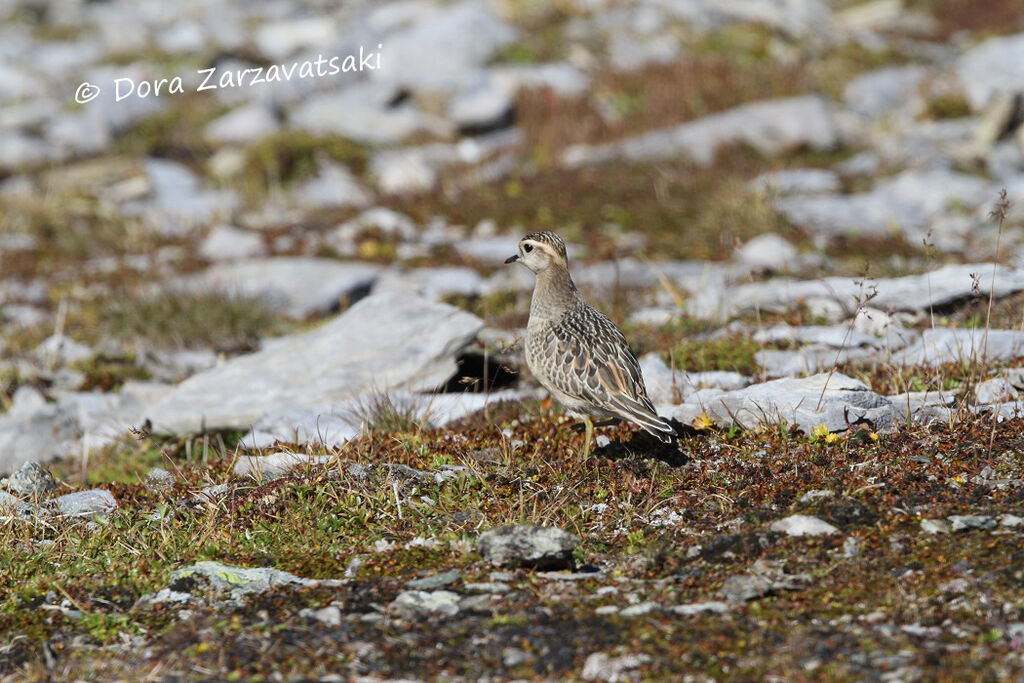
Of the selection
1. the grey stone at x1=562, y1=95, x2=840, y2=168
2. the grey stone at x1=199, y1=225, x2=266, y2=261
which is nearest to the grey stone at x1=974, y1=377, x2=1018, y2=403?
the grey stone at x1=199, y1=225, x2=266, y2=261

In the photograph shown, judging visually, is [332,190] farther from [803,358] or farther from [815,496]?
[815,496]

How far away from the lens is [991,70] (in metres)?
21.1

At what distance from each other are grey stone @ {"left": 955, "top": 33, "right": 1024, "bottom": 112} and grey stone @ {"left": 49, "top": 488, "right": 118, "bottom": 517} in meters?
16.2

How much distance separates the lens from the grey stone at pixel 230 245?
53.7ft

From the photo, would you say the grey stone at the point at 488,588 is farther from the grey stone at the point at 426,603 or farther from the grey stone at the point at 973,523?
the grey stone at the point at 973,523

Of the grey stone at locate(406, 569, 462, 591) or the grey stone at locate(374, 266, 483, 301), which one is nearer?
the grey stone at locate(406, 569, 462, 591)

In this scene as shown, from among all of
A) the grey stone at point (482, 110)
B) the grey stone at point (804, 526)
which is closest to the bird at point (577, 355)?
the grey stone at point (804, 526)

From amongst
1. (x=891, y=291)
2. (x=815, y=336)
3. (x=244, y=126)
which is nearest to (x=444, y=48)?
(x=244, y=126)

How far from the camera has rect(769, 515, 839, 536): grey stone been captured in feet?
18.9

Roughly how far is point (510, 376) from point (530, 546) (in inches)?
156

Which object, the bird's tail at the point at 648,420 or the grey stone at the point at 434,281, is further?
the grey stone at the point at 434,281

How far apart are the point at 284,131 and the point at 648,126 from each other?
7034 millimetres

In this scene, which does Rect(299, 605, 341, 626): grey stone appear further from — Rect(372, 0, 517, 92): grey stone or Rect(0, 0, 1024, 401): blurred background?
Rect(372, 0, 517, 92): grey stone

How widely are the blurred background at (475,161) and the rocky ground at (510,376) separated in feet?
0.32
